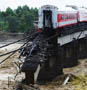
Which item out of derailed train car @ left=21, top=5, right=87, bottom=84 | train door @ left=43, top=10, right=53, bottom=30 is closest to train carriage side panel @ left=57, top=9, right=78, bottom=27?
derailed train car @ left=21, top=5, right=87, bottom=84

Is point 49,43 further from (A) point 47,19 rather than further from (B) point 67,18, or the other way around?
(B) point 67,18

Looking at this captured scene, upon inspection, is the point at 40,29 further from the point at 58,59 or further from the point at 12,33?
the point at 12,33

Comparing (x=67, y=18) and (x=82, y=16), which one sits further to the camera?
(x=82, y=16)

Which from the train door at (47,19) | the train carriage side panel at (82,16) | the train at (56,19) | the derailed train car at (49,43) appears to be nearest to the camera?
the derailed train car at (49,43)

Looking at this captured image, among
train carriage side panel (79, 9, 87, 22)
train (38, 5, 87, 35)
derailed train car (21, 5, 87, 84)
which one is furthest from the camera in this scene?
train carriage side panel (79, 9, 87, 22)

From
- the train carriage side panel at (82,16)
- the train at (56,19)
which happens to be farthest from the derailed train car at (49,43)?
the train carriage side panel at (82,16)

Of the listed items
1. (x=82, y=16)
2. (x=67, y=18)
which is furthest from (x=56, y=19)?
(x=82, y=16)

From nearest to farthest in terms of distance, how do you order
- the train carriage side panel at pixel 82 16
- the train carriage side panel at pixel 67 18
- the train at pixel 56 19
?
the train at pixel 56 19, the train carriage side panel at pixel 67 18, the train carriage side panel at pixel 82 16

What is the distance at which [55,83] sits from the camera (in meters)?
29.3

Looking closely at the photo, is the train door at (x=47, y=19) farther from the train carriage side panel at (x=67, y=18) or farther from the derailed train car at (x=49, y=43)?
the train carriage side panel at (x=67, y=18)

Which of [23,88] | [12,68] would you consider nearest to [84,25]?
[12,68]

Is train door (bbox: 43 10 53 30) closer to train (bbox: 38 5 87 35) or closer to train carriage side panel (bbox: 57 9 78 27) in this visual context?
train (bbox: 38 5 87 35)

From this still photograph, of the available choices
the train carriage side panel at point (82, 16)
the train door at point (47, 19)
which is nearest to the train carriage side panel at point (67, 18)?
the train door at point (47, 19)

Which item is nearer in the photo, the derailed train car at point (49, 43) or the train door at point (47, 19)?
the derailed train car at point (49, 43)
